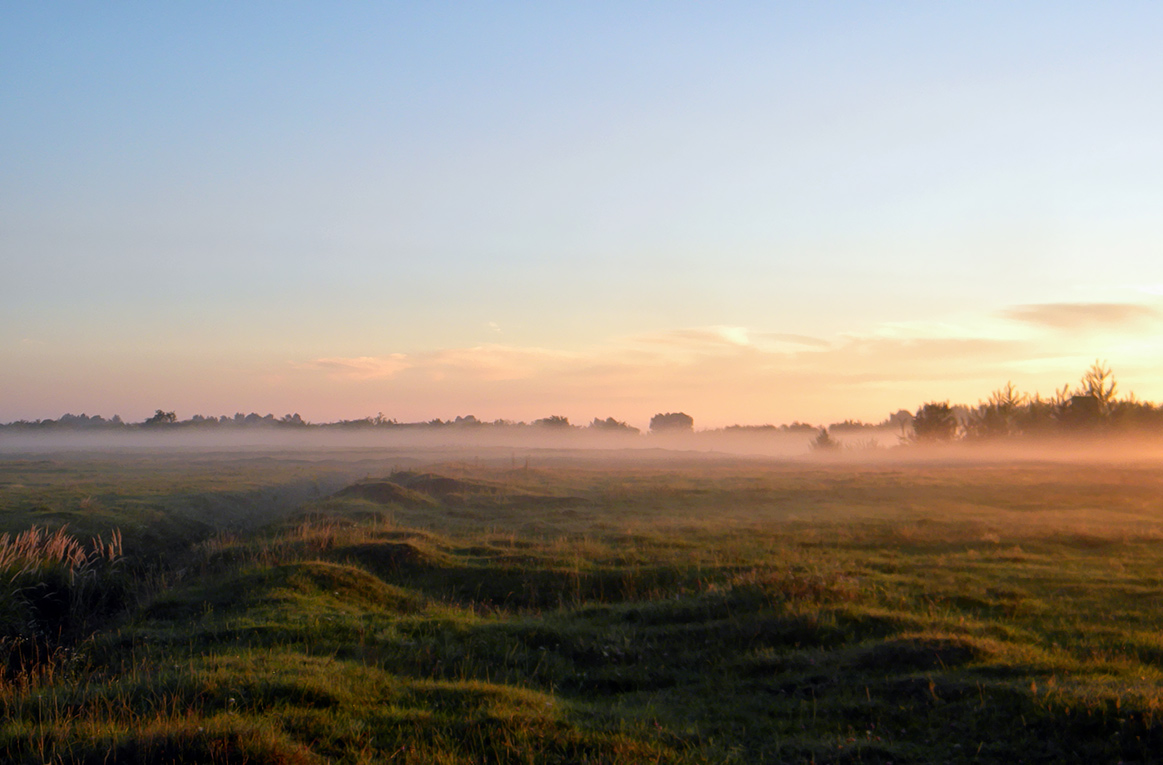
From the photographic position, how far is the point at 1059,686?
8469 millimetres

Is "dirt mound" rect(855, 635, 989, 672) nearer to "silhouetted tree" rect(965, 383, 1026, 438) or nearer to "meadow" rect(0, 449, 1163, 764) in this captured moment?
"meadow" rect(0, 449, 1163, 764)

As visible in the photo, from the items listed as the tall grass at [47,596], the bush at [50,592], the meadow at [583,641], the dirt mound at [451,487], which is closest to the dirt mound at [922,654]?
the meadow at [583,641]

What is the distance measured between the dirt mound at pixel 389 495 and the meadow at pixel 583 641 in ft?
25.3

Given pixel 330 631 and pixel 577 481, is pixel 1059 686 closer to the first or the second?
pixel 330 631

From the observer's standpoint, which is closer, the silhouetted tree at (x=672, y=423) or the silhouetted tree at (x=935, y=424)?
the silhouetted tree at (x=935, y=424)

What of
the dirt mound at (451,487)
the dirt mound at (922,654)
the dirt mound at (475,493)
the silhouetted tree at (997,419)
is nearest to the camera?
the dirt mound at (922,654)

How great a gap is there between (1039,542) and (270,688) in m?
21.7

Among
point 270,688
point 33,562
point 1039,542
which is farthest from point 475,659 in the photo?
point 1039,542

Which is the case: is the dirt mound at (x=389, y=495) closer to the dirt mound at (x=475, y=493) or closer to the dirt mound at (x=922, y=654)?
the dirt mound at (x=475, y=493)

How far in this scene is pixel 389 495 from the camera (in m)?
34.4

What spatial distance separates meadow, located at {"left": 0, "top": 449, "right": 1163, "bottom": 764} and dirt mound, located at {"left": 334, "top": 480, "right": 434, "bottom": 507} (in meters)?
7.72

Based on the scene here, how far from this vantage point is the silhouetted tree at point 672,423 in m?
187

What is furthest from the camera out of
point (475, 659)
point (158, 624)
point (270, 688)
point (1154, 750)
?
point (158, 624)

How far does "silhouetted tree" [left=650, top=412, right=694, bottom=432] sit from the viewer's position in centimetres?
18700
